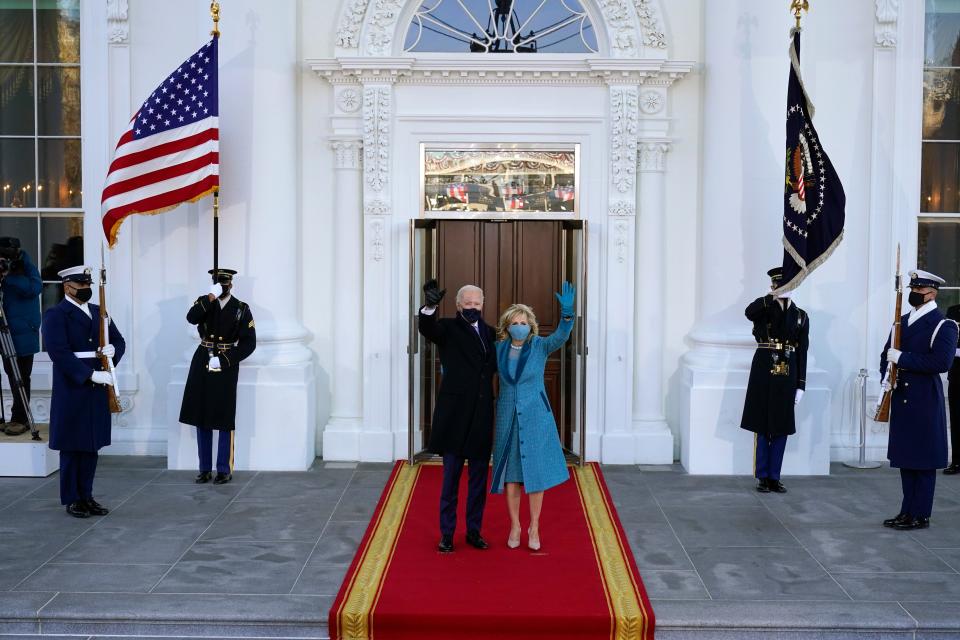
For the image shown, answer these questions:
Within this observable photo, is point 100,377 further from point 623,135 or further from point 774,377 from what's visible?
point 774,377

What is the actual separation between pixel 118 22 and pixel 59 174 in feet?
4.78

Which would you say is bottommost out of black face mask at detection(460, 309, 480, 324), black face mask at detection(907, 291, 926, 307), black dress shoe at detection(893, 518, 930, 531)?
black dress shoe at detection(893, 518, 930, 531)

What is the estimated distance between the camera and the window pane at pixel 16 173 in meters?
8.80

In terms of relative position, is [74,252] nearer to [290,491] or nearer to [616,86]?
[290,491]

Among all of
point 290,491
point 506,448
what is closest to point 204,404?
point 290,491

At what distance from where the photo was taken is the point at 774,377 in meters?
7.51

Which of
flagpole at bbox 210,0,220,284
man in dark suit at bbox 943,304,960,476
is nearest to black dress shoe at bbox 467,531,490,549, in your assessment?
flagpole at bbox 210,0,220,284

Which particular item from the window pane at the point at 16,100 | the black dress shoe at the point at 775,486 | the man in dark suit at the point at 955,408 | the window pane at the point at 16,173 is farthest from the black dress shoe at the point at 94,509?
the man in dark suit at the point at 955,408

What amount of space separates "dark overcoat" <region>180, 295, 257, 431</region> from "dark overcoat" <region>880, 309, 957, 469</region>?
4808mm

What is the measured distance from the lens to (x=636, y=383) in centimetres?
869

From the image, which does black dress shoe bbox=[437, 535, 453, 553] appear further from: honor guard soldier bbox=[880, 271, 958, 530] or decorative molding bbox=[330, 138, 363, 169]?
decorative molding bbox=[330, 138, 363, 169]

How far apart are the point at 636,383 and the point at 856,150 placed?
276cm

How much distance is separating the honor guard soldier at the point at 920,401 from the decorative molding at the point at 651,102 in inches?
110

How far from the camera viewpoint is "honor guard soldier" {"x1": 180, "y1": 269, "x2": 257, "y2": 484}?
25.0 feet
